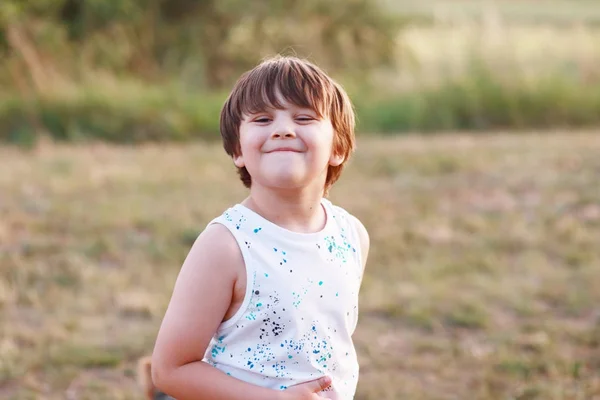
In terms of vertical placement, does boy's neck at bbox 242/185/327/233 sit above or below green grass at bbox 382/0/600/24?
below

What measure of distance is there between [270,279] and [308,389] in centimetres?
22

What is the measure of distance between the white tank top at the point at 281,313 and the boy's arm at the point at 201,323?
1.5 inches

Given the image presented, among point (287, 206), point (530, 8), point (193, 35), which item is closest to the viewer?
point (287, 206)

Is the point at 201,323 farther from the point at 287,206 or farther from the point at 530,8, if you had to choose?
the point at 530,8

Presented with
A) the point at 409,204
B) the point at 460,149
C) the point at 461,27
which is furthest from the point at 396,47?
the point at 409,204

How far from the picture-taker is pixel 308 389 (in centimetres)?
185

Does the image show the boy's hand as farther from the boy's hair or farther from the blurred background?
the blurred background

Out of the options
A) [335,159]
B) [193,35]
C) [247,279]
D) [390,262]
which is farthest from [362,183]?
[193,35]

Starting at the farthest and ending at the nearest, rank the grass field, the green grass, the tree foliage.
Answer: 1. the green grass
2. the tree foliage
3. the grass field

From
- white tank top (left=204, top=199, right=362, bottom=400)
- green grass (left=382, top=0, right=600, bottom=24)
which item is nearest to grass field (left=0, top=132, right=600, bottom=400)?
white tank top (left=204, top=199, right=362, bottom=400)

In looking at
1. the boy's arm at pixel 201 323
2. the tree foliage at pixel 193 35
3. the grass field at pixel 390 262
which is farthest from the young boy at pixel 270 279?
the tree foliage at pixel 193 35

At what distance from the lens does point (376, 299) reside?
435 cm

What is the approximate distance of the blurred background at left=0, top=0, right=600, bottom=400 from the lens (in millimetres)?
3768

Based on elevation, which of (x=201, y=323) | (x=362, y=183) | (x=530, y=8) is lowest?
(x=201, y=323)
